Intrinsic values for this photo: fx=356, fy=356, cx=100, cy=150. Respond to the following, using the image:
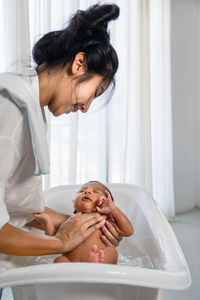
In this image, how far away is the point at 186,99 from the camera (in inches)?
133

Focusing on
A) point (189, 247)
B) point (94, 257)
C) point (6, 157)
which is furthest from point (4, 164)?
A: point (189, 247)

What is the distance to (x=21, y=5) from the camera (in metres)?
2.15

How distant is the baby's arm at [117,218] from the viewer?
1.60 meters

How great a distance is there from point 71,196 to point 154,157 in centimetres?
125

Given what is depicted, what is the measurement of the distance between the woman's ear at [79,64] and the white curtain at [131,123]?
138cm

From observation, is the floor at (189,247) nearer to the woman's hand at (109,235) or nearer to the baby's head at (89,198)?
the woman's hand at (109,235)

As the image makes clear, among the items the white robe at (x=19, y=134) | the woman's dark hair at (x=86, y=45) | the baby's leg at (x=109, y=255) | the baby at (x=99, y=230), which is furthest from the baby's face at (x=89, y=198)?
the woman's dark hair at (x=86, y=45)

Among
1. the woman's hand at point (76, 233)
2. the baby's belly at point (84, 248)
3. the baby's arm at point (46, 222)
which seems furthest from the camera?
the baby's arm at point (46, 222)

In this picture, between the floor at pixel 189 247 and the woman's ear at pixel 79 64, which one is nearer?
the woman's ear at pixel 79 64

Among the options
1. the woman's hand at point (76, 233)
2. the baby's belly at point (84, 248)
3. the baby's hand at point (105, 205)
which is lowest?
the baby's belly at point (84, 248)

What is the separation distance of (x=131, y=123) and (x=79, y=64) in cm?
184

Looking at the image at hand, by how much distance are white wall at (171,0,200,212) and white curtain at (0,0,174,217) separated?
28 cm

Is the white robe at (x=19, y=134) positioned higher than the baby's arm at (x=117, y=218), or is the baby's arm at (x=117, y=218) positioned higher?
the white robe at (x=19, y=134)

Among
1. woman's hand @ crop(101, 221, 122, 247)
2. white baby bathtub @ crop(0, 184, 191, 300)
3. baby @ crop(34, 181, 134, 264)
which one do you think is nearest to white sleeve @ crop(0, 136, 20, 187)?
white baby bathtub @ crop(0, 184, 191, 300)
